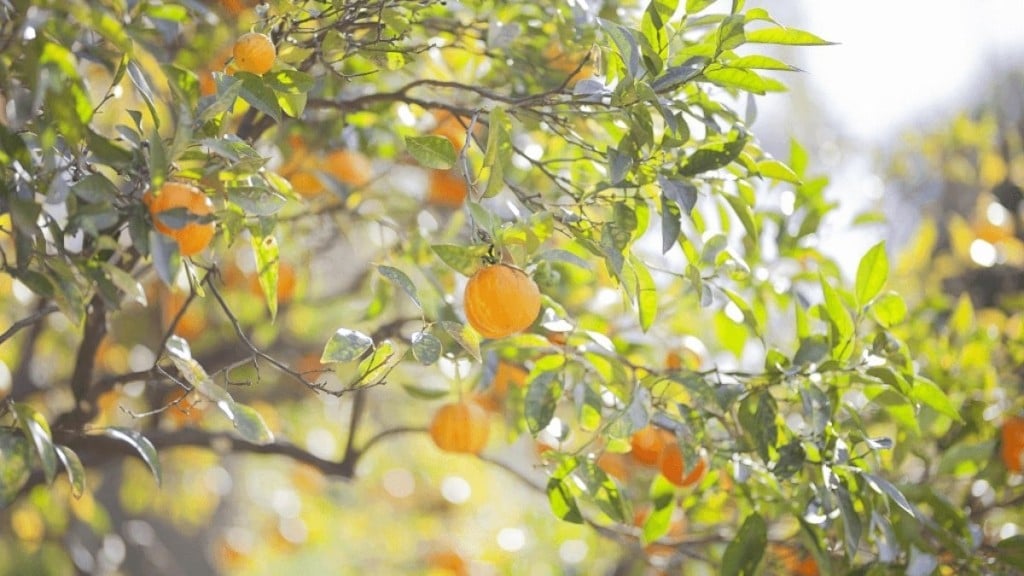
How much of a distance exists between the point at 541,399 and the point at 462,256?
0.61ft

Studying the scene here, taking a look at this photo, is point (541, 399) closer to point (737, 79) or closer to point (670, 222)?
point (670, 222)

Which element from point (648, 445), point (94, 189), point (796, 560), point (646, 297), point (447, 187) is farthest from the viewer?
point (447, 187)

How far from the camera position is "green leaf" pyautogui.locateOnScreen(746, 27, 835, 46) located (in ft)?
2.67

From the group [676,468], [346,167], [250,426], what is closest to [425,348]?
[250,426]

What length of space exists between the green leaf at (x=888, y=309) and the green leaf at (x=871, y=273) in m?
0.03

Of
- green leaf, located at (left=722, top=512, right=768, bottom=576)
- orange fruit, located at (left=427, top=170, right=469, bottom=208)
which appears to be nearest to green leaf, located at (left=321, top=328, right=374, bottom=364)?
green leaf, located at (left=722, top=512, right=768, bottom=576)

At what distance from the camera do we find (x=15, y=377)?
1.53m

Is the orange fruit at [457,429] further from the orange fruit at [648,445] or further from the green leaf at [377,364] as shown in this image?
the green leaf at [377,364]

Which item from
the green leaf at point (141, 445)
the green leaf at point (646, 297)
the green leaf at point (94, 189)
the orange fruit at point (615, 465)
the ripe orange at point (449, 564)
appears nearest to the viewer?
the green leaf at point (94, 189)

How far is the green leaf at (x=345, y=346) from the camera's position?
2.46 feet

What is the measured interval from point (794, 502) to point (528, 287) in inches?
16.1

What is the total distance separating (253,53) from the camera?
2.63 ft

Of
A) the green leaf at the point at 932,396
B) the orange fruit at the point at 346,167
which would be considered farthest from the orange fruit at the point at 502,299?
the orange fruit at the point at 346,167

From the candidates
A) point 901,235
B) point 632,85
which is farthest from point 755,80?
point 901,235
